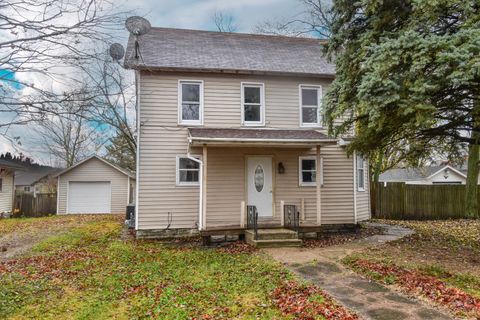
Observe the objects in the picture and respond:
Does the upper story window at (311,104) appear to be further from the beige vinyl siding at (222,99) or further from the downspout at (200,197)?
the downspout at (200,197)

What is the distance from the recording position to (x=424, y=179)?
33.2m

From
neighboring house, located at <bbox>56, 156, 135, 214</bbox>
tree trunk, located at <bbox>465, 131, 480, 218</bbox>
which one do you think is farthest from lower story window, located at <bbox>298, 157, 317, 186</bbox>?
neighboring house, located at <bbox>56, 156, 135, 214</bbox>

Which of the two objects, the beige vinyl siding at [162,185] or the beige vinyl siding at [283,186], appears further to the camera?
the beige vinyl siding at [283,186]

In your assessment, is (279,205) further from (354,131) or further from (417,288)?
(417,288)

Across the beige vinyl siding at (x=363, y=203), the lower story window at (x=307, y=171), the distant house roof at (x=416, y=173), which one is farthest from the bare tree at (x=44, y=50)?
the distant house roof at (x=416, y=173)

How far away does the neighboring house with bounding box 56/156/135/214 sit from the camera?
21.9 m

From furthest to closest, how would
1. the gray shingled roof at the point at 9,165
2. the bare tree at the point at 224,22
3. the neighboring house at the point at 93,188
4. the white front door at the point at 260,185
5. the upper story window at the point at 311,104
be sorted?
1. the bare tree at the point at 224,22
2. the neighboring house at the point at 93,188
3. the gray shingled roof at the point at 9,165
4. the upper story window at the point at 311,104
5. the white front door at the point at 260,185

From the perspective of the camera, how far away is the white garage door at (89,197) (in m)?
22.0

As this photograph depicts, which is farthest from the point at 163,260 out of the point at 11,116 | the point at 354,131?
the point at 354,131

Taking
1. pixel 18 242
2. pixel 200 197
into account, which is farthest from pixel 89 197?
pixel 200 197

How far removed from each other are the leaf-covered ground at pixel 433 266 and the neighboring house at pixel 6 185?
20451mm

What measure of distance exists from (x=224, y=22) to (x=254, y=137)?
14.7 m

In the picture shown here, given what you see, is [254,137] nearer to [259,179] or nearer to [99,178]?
[259,179]

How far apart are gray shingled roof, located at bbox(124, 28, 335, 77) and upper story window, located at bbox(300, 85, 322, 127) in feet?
1.99
